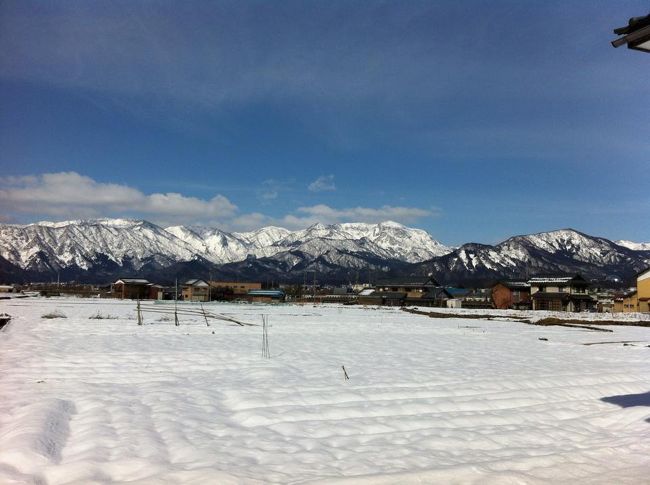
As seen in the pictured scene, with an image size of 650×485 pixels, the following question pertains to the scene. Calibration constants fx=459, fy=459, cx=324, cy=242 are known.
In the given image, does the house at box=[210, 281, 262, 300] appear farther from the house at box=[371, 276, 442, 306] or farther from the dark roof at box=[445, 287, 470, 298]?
the dark roof at box=[445, 287, 470, 298]

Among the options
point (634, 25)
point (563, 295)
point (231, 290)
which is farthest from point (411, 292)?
point (634, 25)

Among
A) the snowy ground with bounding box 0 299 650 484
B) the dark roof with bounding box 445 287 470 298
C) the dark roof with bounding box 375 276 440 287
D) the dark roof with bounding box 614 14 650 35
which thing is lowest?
the dark roof with bounding box 445 287 470 298

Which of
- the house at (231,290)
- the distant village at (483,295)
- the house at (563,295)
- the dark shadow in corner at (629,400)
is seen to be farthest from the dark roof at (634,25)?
the house at (231,290)

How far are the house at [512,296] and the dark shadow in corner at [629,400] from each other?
7368 cm

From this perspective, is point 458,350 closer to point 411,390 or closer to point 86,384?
point 411,390

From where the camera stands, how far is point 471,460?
19.2ft

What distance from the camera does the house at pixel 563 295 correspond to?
231 ft

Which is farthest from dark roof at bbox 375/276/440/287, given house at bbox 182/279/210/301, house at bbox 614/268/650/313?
house at bbox 182/279/210/301

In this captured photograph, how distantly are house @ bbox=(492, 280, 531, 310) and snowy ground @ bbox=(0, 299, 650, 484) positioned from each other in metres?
69.1

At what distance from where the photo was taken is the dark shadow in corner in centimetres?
899

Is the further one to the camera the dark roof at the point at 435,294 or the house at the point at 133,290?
the house at the point at 133,290

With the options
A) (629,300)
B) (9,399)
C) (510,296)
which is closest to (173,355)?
(9,399)

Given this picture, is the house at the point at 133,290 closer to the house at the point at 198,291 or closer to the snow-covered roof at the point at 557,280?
the house at the point at 198,291

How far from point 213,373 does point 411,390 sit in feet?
15.9
